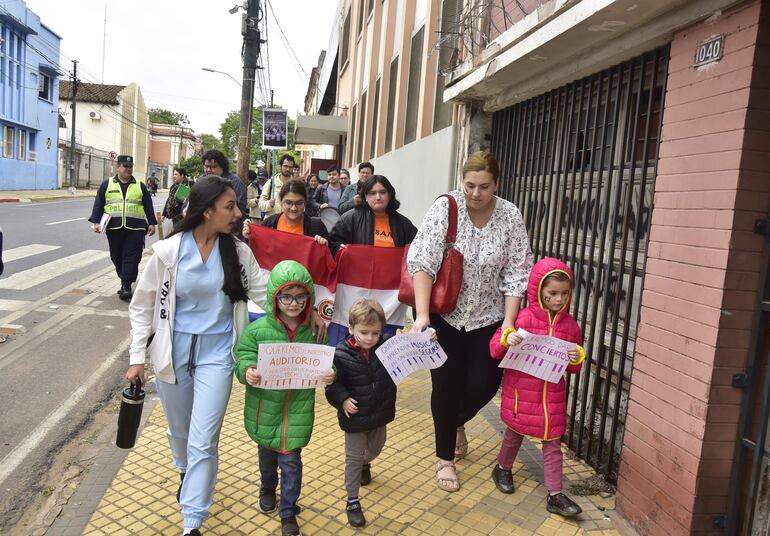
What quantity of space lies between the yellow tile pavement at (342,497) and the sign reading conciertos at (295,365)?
86cm

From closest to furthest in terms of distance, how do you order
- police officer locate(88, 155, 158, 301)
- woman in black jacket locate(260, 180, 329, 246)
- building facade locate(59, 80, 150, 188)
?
woman in black jacket locate(260, 180, 329, 246)
police officer locate(88, 155, 158, 301)
building facade locate(59, 80, 150, 188)

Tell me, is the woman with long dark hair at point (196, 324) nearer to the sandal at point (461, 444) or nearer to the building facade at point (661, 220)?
the sandal at point (461, 444)

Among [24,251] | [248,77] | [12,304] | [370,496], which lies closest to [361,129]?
[248,77]

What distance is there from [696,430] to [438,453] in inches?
63.8

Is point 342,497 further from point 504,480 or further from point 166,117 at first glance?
point 166,117

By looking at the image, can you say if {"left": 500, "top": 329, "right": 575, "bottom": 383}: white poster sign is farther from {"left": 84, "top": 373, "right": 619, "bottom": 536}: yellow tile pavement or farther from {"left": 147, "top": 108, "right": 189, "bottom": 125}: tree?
{"left": 147, "top": 108, "right": 189, "bottom": 125}: tree

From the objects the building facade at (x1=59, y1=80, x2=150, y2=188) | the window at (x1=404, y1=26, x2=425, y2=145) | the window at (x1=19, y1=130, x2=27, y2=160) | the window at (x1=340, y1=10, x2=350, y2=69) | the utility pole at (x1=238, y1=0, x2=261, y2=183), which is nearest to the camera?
the window at (x1=404, y1=26, x2=425, y2=145)

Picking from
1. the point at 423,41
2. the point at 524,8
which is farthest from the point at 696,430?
the point at 423,41

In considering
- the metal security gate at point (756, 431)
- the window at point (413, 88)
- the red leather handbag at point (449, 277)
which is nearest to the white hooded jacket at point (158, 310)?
the red leather handbag at point (449, 277)

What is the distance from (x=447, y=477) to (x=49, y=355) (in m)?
4.66

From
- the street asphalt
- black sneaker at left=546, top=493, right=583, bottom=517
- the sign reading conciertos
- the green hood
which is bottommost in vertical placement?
the street asphalt

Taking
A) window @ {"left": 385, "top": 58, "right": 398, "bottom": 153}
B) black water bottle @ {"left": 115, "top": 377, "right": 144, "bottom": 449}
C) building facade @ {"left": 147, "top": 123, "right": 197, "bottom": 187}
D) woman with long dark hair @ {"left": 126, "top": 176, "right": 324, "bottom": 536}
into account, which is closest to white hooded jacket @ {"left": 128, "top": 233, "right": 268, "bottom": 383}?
woman with long dark hair @ {"left": 126, "top": 176, "right": 324, "bottom": 536}

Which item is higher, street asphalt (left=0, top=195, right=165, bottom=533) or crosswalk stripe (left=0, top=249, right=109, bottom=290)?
crosswalk stripe (left=0, top=249, right=109, bottom=290)

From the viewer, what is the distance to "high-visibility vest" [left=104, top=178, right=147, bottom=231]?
8727 mm
